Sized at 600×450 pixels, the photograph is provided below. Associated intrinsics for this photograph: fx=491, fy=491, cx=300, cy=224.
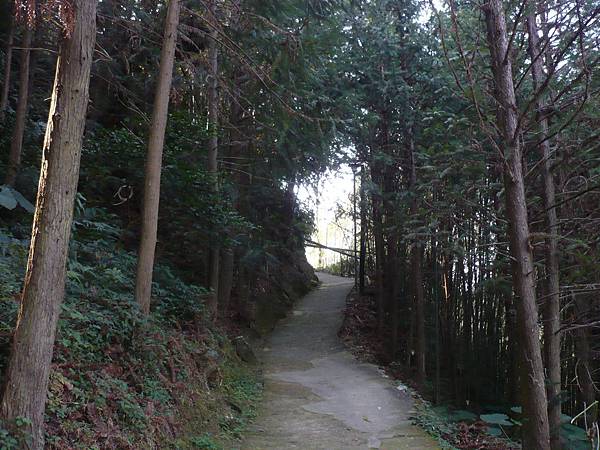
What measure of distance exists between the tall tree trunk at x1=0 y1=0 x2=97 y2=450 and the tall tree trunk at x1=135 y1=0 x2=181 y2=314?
7.23ft

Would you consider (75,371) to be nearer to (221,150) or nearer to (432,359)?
(221,150)

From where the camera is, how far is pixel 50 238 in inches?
131

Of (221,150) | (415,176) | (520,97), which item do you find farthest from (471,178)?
(221,150)

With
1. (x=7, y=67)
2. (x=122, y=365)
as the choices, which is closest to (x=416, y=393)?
(x=122, y=365)

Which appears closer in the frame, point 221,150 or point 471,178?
point 471,178

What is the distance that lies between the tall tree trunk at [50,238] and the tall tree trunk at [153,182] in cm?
220

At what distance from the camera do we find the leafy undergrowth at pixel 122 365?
Answer: 12.5 feet

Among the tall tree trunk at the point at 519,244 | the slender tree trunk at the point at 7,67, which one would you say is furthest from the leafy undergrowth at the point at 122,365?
the tall tree trunk at the point at 519,244

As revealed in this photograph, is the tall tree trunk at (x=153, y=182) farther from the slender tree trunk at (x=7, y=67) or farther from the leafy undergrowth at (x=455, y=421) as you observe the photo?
the leafy undergrowth at (x=455, y=421)

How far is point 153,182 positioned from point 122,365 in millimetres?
2075

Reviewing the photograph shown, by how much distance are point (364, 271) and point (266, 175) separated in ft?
27.5

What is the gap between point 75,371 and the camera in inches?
161

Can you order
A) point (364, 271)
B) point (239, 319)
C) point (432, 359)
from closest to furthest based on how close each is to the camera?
point (432, 359) < point (239, 319) < point (364, 271)

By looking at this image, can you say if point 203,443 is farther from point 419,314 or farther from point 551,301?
point 419,314
